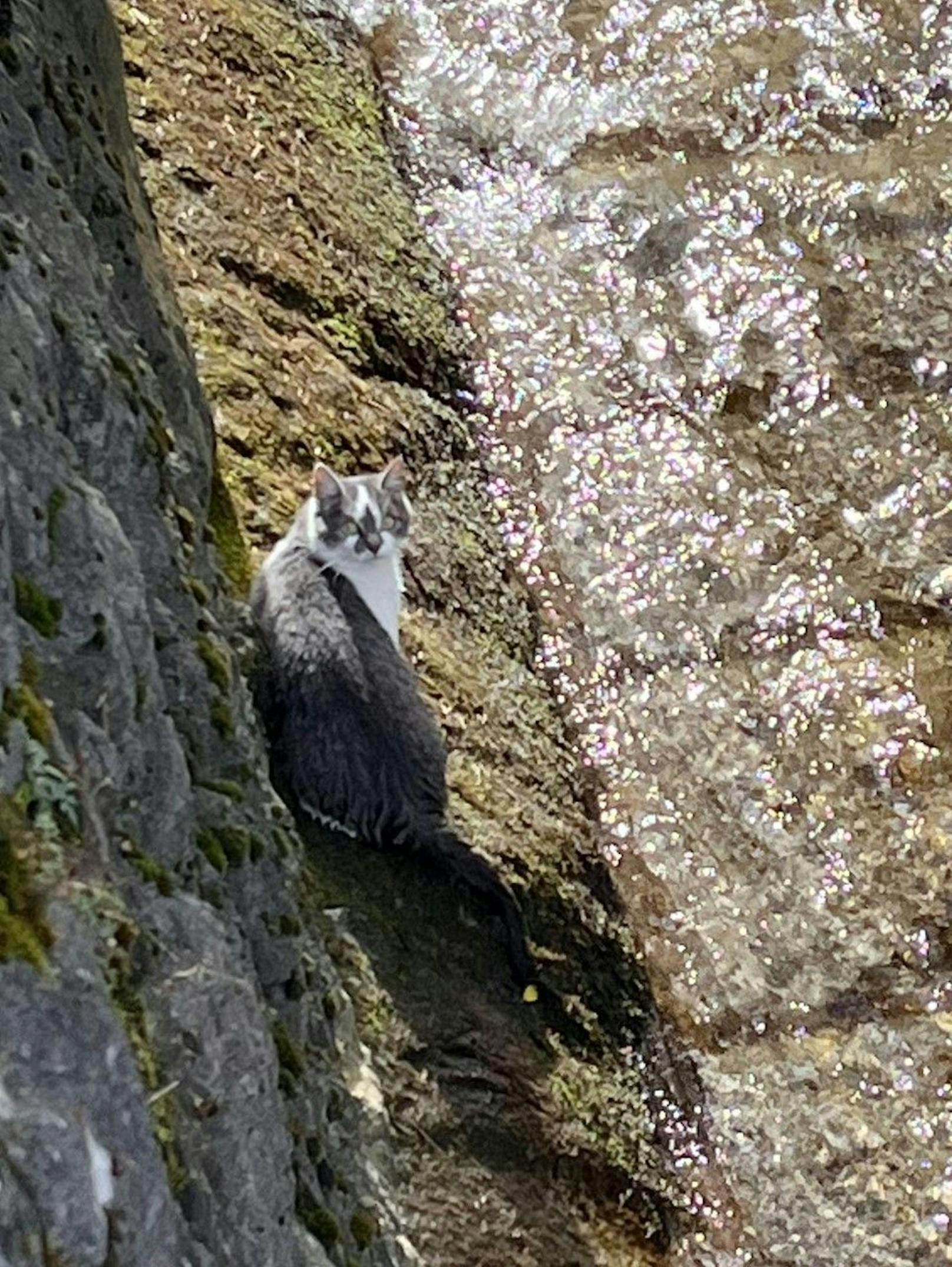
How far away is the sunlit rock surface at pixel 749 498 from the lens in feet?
19.1

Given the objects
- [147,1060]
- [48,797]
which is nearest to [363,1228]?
[147,1060]

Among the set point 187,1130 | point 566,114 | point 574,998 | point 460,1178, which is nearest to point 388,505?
point 574,998

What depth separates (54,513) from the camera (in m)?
3.04

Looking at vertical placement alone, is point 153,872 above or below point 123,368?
below

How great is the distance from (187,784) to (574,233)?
5568mm

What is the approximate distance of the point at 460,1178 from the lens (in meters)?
4.65

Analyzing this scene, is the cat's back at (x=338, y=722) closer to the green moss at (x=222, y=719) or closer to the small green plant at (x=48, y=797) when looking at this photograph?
the green moss at (x=222, y=719)

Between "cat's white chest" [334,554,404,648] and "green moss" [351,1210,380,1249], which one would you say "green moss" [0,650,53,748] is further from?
"cat's white chest" [334,554,404,648]

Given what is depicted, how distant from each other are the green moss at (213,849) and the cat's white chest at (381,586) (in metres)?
2.14

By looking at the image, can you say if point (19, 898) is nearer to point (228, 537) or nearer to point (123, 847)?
point (123, 847)

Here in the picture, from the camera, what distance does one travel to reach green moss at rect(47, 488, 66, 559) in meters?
2.99

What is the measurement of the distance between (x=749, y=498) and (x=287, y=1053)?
452 cm

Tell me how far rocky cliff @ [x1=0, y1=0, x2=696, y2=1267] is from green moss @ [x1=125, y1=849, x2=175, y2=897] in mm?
10

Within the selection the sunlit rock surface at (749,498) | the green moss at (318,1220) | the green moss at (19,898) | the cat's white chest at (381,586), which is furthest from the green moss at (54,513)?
the sunlit rock surface at (749,498)
